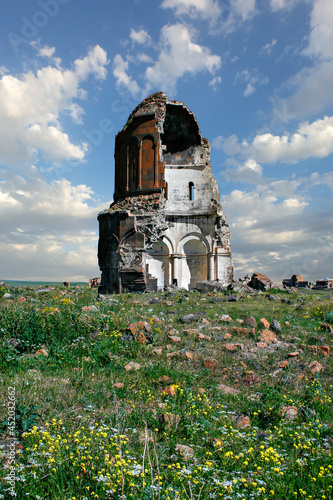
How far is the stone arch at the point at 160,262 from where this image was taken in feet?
58.0

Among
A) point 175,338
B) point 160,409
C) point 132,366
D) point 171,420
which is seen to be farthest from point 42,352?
point 171,420

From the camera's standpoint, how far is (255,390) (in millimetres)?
3789

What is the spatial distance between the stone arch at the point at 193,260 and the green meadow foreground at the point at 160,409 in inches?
452

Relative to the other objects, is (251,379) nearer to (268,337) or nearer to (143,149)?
(268,337)

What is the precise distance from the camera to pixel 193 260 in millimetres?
17906

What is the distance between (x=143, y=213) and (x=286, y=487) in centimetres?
1207

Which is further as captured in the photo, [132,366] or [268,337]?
[268,337]

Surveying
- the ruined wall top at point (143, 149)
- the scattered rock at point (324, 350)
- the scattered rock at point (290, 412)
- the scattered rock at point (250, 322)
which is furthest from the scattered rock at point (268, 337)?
the ruined wall top at point (143, 149)

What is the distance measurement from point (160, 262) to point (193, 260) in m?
1.74

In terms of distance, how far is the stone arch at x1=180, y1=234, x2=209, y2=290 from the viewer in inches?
693

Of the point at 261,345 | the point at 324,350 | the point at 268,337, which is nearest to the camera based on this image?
the point at 324,350

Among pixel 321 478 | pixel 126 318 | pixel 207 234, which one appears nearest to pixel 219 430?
pixel 321 478

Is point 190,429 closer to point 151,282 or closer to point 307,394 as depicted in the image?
point 307,394

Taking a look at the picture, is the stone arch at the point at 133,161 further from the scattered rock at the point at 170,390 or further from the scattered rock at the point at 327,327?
the scattered rock at the point at 170,390
